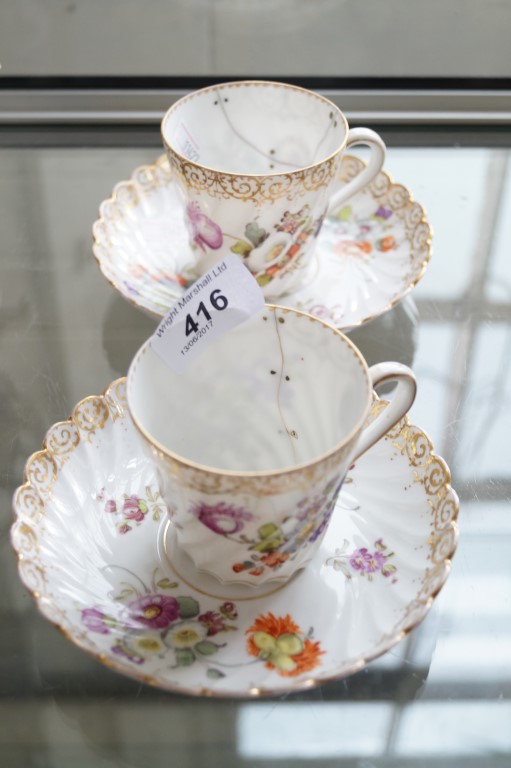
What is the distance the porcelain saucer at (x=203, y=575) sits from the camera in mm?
455

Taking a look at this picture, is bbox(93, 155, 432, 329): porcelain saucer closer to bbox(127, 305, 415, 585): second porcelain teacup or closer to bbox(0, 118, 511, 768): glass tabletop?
bbox(0, 118, 511, 768): glass tabletop

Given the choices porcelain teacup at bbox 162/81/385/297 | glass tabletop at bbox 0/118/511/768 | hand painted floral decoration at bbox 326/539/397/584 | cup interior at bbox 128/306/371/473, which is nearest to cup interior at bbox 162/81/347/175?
porcelain teacup at bbox 162/81/385/297

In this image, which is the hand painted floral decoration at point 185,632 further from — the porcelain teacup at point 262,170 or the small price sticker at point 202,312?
the porcelain teacup at point 262,170

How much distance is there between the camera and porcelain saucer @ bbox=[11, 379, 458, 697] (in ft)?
1.49

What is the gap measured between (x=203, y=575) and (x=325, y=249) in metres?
0.37

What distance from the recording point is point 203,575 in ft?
1.68

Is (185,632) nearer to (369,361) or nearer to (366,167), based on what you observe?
(369,361)

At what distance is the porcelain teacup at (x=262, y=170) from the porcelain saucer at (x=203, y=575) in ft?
0.59

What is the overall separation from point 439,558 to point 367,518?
7cm

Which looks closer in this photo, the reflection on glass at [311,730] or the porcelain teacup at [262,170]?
the reflection on glass at [311,730]

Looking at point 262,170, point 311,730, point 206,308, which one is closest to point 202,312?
point 206,308

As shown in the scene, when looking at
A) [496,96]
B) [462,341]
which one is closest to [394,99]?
[496,96]

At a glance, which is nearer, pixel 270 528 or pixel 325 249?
pixel 270 528

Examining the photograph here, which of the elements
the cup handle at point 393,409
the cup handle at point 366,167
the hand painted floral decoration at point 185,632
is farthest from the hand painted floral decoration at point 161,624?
the cup handle at point 366,167
